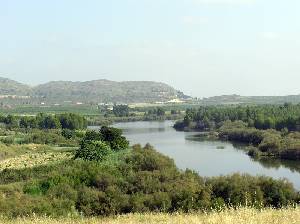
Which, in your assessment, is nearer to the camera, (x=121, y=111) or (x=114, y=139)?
(x=114, y=139)

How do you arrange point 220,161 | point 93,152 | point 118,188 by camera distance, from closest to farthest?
point 118,188 < point 93,152 < point 220,161

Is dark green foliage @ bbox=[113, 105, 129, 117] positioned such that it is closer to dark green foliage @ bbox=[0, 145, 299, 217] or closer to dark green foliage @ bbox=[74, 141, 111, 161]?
dark green foliage @ bbox=[74, 141, 111, 161]

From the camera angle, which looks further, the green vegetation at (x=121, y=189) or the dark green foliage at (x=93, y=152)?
the dark green foliage at (x=93, y=152)

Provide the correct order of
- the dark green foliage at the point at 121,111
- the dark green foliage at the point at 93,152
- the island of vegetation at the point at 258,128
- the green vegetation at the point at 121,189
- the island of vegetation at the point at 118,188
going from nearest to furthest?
the island of vegetation at the point at 118,188
the green vegetation at the point at 121,189
the dark green foliage at the point at 93,152
the island of vegetation at the point at 258,128
the dark green foliage at the point at 121,111

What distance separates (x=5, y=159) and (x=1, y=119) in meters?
57.1

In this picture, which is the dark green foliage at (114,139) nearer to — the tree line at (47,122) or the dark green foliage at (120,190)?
the dark green foliage at (120,190)

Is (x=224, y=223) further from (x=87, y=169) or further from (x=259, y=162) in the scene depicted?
(x=259, y=162)

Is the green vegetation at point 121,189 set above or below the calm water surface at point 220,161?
above

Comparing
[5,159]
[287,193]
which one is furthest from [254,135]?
[287,193]

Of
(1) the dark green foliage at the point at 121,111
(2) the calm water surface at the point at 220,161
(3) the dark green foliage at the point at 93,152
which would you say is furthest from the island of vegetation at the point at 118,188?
(1) the dark green foliage at the point at 121,111

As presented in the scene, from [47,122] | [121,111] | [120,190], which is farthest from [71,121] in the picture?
[120,190]

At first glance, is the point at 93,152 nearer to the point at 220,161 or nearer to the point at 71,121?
the point at 220,161

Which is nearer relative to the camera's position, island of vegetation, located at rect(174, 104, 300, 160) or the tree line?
island of vegetation, located at rect(174, 104, 300, 160)

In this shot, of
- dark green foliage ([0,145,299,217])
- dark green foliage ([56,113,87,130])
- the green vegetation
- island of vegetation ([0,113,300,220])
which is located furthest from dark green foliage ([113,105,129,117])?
dark green foliage ([0,145,299,217])
